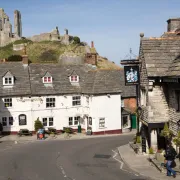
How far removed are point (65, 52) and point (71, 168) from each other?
68821 millimetres

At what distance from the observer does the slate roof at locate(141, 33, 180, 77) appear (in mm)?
20484

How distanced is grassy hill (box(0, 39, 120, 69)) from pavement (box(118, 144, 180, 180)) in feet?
202

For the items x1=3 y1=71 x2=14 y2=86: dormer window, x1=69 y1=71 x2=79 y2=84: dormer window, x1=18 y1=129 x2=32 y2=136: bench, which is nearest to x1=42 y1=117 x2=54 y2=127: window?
x1=18 y1=129 x2=32 y2=136: bench

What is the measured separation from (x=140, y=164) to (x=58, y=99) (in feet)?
66.9

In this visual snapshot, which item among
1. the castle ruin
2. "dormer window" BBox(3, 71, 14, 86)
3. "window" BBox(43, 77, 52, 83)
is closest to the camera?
"dormer window" BBox(3, 71, 14, 86)

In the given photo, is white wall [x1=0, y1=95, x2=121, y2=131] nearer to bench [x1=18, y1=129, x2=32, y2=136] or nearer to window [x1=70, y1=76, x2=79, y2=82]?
bench [x1=18, y1=129, x2=32, y2=136]

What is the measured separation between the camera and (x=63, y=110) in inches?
1570

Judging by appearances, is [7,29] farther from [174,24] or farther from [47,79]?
[174,24]

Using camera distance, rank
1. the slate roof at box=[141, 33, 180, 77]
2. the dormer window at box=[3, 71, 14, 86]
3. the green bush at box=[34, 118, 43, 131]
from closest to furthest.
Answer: the slate roof at box=[141, 33, 180, 77], the green bush at box=[34, 118, 43, 131], the dormer window at box=[3, 71, 14, 86]

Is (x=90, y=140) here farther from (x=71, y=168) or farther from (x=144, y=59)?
(x=144, y=59)

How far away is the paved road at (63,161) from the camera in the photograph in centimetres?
1894

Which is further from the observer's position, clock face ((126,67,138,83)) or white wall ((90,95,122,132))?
white wall ((90,95,122,132))

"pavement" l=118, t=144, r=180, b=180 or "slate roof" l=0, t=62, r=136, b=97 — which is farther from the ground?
"slate roof" l=0, t=62, r=136, b=97

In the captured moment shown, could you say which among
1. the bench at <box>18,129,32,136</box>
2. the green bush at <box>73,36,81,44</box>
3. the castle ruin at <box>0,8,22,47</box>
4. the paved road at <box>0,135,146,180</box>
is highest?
the castle ruin at <box>0,8,22,47</box>
